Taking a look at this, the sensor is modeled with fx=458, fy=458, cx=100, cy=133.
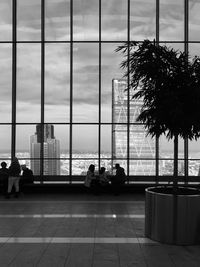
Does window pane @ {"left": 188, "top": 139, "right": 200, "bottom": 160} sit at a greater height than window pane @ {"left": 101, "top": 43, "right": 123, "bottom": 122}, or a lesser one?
lesser

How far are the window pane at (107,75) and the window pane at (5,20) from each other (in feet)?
12.3

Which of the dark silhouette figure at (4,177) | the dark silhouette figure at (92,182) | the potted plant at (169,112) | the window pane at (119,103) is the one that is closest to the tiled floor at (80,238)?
the potted plant at (169,112)

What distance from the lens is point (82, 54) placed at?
58.5 feet

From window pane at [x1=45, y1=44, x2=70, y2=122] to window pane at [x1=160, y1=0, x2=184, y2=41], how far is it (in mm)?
3945

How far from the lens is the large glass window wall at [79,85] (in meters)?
17.4

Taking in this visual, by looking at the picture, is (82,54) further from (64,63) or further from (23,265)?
(23,265)

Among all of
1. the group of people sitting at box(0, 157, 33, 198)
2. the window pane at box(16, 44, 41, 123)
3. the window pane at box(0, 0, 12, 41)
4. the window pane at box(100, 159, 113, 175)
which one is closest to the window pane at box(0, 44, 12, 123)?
the window pane at box(16, 44, 41, 123)

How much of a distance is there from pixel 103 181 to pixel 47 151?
2.91 meters

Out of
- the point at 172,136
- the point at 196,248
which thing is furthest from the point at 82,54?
the point at 196,248

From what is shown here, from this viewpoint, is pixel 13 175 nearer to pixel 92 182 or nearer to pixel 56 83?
pixel 92 182

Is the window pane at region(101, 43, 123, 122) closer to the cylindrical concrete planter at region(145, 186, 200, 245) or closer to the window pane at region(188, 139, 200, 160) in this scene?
the window pane at region(188, 139, 200, 160)

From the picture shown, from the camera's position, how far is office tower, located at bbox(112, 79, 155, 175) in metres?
17.4

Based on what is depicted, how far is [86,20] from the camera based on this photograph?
18.0m

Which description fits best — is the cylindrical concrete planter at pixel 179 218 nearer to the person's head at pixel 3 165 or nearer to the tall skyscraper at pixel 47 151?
the person's head at pixel 3 165
